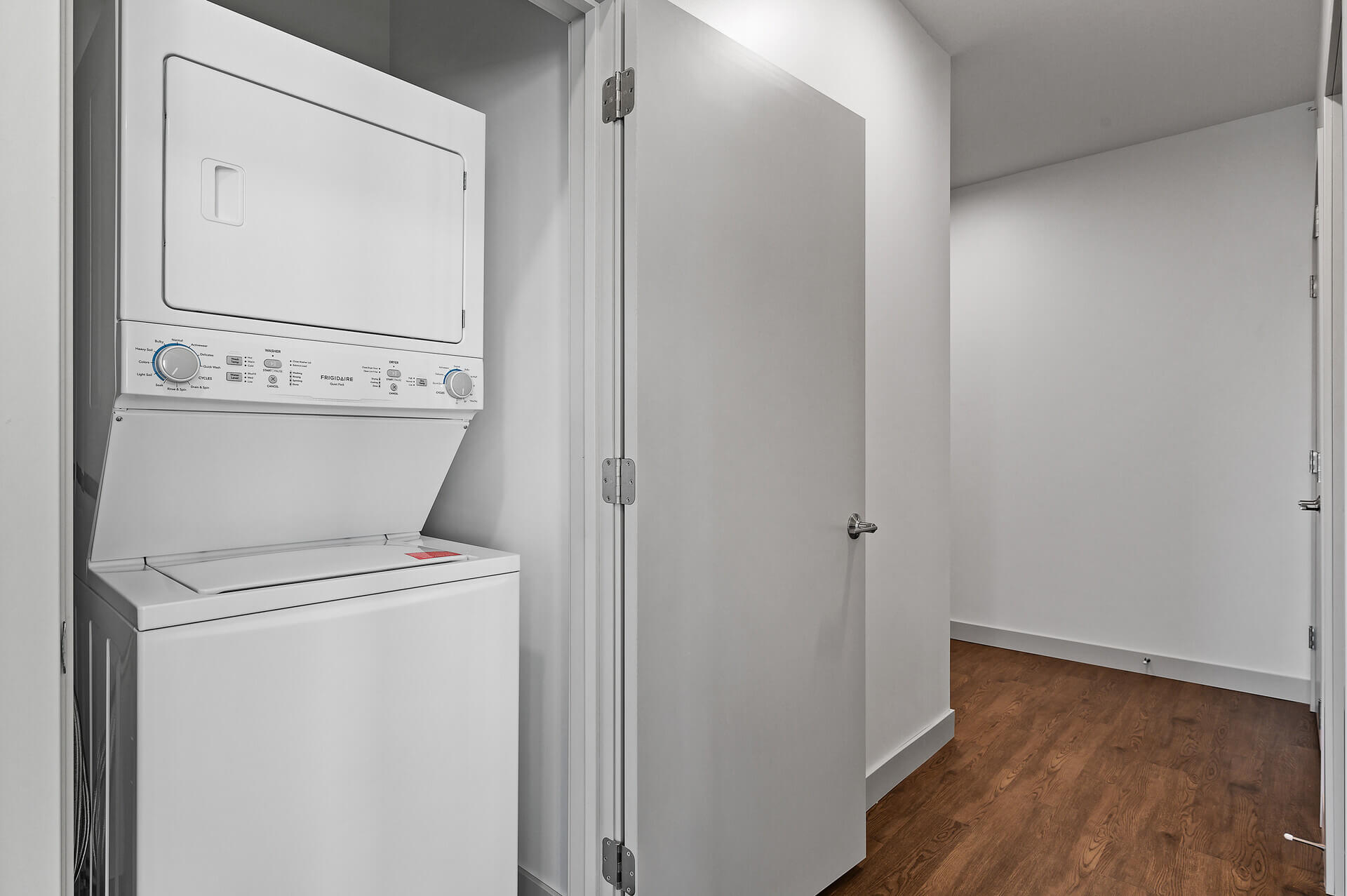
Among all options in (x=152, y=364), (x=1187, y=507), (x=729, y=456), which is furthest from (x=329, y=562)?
(x=1187, y=507)

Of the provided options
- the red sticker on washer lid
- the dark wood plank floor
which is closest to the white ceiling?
the red sticker on washer lid

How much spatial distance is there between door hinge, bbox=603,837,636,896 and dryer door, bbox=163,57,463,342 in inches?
41.3

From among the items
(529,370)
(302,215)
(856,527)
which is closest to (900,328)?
(856,527)

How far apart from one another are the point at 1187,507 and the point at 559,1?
3528mm

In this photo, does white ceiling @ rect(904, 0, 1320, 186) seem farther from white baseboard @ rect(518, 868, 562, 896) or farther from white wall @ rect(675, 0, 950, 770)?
white baseboard @ rect(518, 868, 562, 896)

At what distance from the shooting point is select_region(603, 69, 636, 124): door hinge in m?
1.37

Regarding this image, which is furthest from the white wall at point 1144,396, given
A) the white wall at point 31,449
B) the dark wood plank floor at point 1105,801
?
the white wall at point 31,449

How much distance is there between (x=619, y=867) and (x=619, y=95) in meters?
1.48

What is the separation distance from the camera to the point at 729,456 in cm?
A: 154

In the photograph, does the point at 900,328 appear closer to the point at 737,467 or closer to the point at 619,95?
the point at 737,467

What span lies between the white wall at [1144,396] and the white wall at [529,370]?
3.16 m

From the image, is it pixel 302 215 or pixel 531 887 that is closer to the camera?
pixel 302 215

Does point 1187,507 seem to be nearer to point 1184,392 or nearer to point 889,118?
point 1184,392

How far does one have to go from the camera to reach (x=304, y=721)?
1.11 metres
